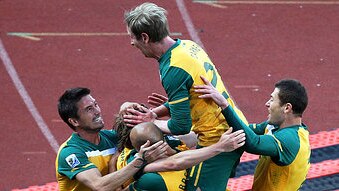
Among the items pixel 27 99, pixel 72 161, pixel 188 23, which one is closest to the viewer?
pixel 72 161

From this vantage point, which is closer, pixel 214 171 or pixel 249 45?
pixel 214 171

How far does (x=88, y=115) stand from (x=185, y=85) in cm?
110

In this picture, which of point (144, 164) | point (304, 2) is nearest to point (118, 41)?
point (304, 2)

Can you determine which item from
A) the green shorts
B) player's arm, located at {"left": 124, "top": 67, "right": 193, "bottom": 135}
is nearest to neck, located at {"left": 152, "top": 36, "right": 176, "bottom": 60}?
player's arm, located at {"left": 124, "top": 67, "right": 193, "bottom": 135}

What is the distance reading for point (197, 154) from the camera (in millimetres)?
7699

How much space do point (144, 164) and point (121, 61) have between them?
652 cm

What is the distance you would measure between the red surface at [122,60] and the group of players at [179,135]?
10.2ft

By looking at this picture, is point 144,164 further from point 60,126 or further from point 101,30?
point 101,30

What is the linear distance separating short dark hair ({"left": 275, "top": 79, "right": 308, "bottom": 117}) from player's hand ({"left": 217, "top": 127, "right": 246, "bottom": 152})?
1.65ft

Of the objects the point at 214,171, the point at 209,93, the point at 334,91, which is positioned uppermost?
the point at 209,93

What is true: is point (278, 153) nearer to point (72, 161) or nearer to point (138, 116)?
point (138, 116)

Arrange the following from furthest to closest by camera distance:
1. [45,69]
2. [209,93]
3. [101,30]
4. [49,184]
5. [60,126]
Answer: [101,30] → [45,69] → [60,126] → [49,184] → [209,93]

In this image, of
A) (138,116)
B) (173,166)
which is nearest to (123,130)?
(138,116)

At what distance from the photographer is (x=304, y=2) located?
16.2 metres
